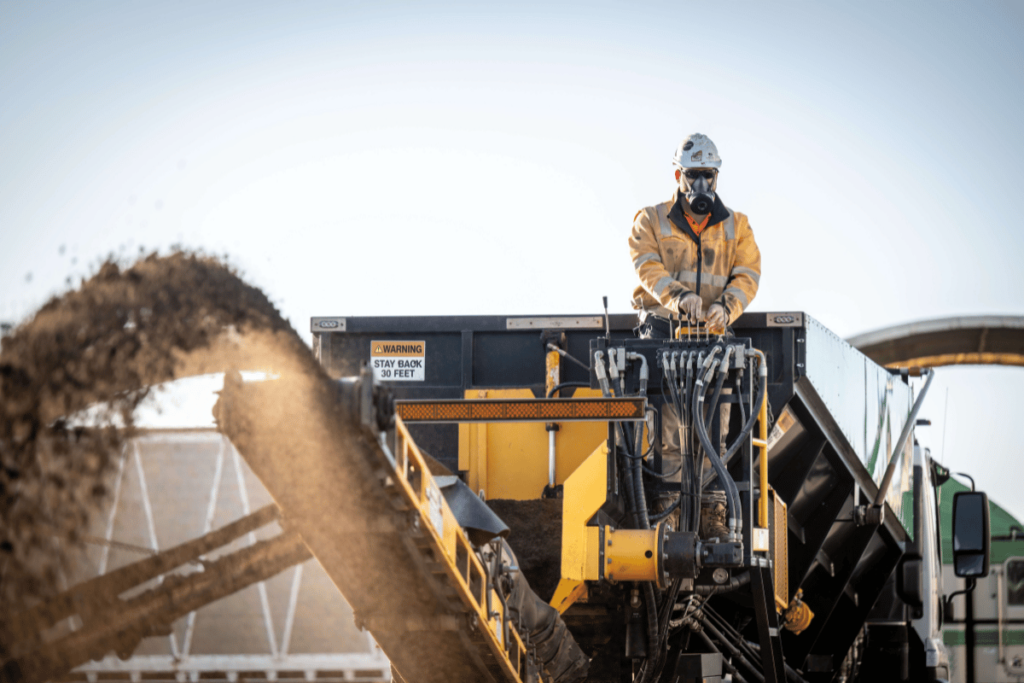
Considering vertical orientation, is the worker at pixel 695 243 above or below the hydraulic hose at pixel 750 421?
above

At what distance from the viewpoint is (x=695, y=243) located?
17.7 ft

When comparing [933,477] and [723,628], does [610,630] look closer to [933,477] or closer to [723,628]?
[723,628]

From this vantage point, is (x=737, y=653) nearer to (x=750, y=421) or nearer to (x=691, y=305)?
(x=750, y=421)

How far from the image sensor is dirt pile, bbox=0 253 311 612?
2398 mm

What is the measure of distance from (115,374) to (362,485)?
85 cm

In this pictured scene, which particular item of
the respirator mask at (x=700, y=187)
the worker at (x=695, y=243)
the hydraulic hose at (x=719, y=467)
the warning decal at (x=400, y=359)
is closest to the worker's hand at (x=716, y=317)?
the worker at (x=695, y=243)

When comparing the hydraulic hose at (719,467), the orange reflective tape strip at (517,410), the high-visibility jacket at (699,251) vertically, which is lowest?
the hydraulic hose at (719,467)

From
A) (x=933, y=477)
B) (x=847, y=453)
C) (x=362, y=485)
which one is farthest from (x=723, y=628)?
(x=362, y=485)

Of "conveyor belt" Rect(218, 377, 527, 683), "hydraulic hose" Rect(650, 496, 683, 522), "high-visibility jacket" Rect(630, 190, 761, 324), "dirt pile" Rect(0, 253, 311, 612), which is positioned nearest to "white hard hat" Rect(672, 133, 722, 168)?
"high-visibility jacket" Rect(630, 190, 761, 324)

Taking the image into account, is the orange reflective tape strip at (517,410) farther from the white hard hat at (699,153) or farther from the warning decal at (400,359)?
the warning decal at (400,359)

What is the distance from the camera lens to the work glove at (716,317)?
5.01 m

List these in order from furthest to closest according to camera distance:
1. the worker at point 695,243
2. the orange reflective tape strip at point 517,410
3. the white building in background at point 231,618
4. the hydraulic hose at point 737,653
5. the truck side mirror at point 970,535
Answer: the white building in background at point 231,618 → the truck side mirror at point 970,535 → the hydraulic hose at point 737,653 → the worker at point 695,243 → the orange reflective tape strip at point 517,410

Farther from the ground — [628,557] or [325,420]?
[325,420]

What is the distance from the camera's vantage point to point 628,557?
4410 mm
